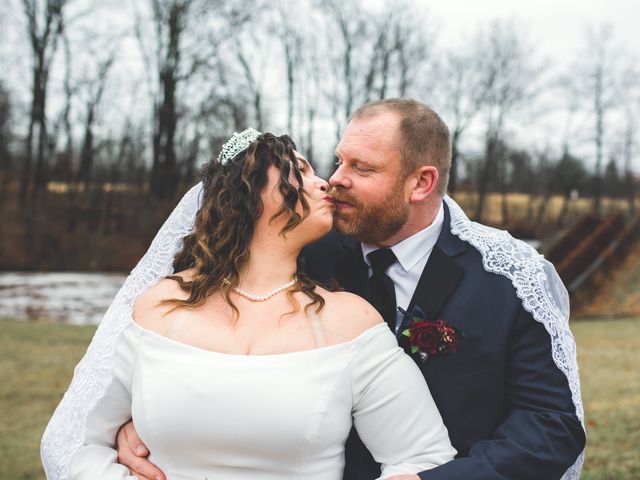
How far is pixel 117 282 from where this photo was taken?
23438 mm

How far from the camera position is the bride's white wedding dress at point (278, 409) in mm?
2189

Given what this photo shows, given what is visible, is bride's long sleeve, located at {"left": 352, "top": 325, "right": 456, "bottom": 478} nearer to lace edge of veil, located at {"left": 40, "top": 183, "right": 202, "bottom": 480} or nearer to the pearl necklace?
the pearl necklace

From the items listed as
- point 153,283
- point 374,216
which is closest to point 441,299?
point 374,216

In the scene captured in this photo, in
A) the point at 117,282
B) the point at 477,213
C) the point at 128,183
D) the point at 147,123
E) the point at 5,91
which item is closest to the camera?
the point at 117,282

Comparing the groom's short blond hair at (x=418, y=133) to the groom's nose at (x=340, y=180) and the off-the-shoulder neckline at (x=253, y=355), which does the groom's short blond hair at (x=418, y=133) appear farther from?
the off-the-shoulder neckline at (x=253, y=355)

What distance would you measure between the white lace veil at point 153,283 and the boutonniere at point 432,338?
343 mm

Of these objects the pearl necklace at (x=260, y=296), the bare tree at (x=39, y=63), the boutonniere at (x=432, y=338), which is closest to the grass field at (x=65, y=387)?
the boutonniere at (x=432, y=338)

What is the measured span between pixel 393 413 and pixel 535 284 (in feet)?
2.96

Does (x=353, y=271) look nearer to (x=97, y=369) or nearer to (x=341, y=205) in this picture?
(x=341, y=205)

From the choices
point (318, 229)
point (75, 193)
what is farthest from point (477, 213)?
point (318, 229)

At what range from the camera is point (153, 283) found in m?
2.92

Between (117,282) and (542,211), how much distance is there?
28.4 metres

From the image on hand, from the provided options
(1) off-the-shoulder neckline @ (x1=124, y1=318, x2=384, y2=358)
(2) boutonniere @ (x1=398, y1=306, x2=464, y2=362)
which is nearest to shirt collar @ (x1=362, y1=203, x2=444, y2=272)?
(2) boutonniere @ (x1=398, y1=306, x2=464, y2=362)

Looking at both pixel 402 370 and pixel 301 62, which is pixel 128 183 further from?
pixel 402 370
